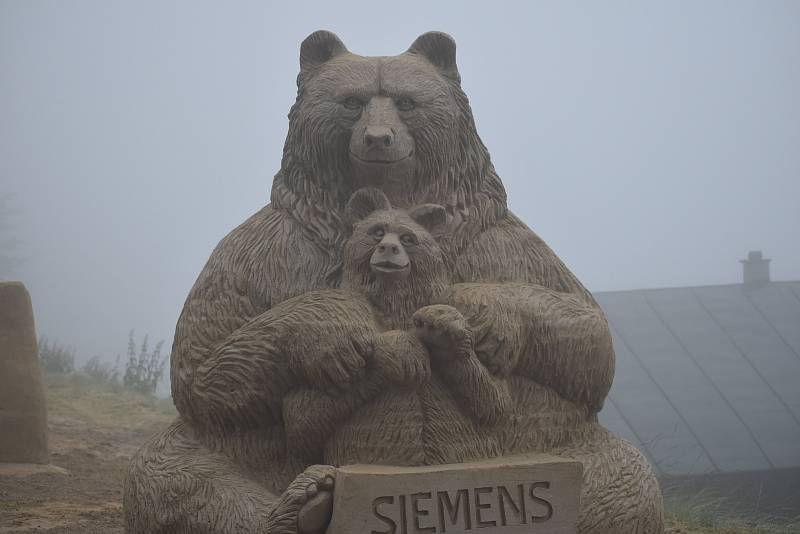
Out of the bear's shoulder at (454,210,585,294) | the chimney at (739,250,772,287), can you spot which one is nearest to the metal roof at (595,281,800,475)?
the chimney at (739,250,772,287)

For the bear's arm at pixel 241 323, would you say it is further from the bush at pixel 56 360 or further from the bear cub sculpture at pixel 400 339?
the bush at pixel 56 360

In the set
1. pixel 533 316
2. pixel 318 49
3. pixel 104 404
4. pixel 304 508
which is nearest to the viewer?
pixel 304 508

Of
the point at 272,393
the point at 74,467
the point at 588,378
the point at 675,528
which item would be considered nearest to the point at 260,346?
the point at 272,393

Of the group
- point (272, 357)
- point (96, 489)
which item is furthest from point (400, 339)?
point (96, 489)

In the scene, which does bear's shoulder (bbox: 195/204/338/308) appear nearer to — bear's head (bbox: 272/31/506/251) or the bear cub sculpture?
bear's head (bbox: 272/31/506/251)

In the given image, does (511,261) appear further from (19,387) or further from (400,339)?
(19,387)

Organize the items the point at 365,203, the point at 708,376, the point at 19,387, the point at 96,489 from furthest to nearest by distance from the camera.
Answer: the point at 708,376 < the point at 19,387 < the point at 96,489 < the point at 365,203

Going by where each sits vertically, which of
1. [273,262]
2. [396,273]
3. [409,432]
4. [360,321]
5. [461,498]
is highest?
[273,262]

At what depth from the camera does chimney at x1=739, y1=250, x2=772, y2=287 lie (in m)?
9.01

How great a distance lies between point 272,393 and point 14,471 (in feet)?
16.5

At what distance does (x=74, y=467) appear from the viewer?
336 inches

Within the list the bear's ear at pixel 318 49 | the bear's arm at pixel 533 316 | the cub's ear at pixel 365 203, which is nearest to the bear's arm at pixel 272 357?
the cub's ear at pixel 365 203

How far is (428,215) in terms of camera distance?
142 inches

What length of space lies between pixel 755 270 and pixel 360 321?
21.9 ft
